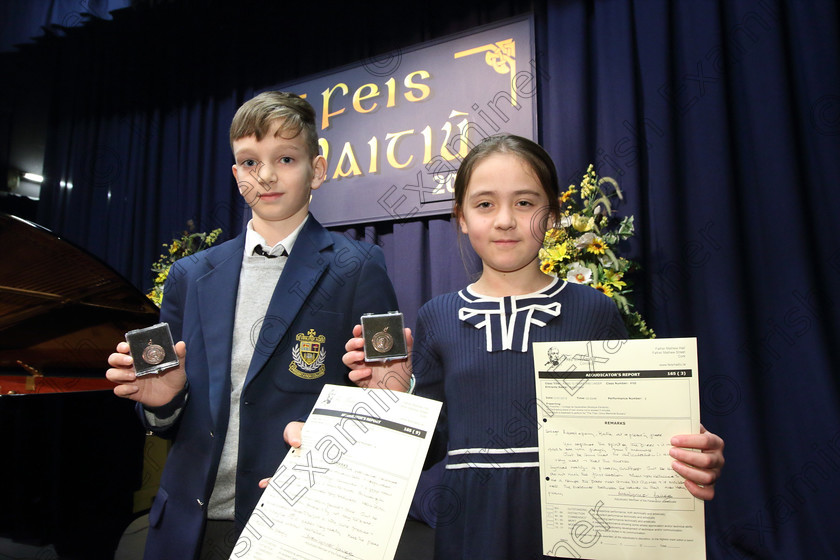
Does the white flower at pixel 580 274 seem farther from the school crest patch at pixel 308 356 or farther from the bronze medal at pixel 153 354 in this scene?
the bronze medal at pixel 153 354

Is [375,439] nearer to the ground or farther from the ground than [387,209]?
nearer to the ground

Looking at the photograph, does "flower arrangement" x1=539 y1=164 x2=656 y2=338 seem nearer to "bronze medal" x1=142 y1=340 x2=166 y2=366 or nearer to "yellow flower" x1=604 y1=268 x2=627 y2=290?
"yellow flower" x1=604 y1=268 x2=627 y2=290

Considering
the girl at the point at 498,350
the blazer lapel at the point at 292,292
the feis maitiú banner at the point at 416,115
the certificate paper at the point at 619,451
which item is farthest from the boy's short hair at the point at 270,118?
the feis maitiú banner at the point at 416,115

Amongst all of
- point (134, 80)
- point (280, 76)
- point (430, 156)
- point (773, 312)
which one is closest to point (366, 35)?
point (280, 76)

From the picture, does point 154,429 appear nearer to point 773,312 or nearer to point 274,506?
point 274,506

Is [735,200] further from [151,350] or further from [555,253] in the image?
[151,350]

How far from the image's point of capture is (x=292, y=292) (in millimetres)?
1088

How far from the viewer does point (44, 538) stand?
5.69 feet

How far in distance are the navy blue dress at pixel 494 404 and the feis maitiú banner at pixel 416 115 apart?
7.68 feet

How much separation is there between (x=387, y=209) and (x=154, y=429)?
2.69 m

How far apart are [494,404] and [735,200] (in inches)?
93.0

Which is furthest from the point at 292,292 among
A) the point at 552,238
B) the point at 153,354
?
the point at 552,238

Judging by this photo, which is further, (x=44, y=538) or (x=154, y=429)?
(x=44, y=538)

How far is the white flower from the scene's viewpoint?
7.64 ft
